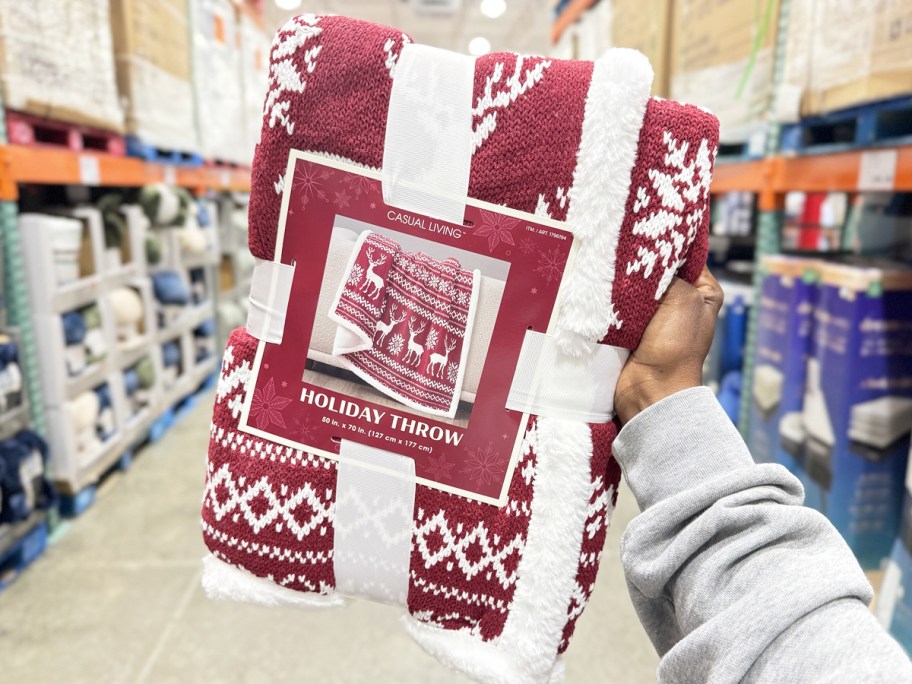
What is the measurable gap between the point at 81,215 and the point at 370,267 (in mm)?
1750

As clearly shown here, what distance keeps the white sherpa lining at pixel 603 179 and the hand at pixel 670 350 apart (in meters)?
0.04

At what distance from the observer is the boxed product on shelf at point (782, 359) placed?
1.59 meters

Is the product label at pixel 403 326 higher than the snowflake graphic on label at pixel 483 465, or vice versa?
the product label at pixel 403 326

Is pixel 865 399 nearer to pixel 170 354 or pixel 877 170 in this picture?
pixel 877 170

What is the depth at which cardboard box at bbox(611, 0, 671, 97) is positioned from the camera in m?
1.99

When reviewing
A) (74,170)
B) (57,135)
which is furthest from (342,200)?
(57,135)

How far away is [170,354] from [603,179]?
248cm

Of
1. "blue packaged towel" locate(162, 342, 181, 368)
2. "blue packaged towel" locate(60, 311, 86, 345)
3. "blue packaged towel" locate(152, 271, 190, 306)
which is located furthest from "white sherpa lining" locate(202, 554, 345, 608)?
"blue packaged towel" locate(162, 342, 181, 368)

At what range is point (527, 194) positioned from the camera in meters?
0.49

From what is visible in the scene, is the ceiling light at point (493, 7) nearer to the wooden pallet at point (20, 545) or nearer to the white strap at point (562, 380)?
the wooden pallet at point (20, 545)

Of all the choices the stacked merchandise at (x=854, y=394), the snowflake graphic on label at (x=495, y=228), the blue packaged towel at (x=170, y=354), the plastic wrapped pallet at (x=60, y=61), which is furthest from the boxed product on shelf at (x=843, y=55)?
the blue packaged towel at (x=170, y=354)

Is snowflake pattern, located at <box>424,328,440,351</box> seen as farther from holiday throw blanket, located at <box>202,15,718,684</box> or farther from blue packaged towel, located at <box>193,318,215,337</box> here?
blue packaged towel, located at <box>193,318,215,337</box>

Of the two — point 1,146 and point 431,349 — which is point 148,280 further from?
point 431,349

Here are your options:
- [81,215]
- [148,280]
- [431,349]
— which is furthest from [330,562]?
[148,280]
